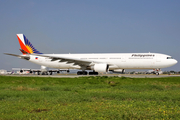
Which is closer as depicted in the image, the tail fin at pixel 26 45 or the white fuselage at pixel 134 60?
Result: the white fuselage at pixel 134 60

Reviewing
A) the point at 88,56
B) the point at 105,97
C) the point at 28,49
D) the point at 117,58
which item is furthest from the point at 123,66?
the point at 105,97

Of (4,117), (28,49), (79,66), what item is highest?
(28,49)

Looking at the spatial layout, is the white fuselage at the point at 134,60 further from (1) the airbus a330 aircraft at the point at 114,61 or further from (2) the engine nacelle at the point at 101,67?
(2) the engine nacelle at the point at 101,67

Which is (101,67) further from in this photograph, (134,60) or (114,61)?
(134,60)

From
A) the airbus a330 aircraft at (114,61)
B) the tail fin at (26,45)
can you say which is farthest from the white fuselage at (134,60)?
the tail fin at (26,45)

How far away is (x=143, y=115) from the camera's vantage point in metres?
5.73

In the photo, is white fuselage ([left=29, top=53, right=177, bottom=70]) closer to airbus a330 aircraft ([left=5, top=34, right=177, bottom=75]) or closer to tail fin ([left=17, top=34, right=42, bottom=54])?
airbus a330 aircraft ([left=5, top=34, right=177, bottom=75])

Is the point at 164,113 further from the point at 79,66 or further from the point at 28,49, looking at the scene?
the point at 28,49

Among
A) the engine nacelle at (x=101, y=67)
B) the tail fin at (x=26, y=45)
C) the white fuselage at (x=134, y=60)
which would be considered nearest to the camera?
the engine nacelle at (x=101, y=67)

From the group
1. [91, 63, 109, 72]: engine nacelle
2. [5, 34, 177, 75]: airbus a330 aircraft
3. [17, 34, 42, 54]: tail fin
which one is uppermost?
[17, 34, 42, 54]: tail fin

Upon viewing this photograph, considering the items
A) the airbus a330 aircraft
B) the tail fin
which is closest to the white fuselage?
the airbus a330 aircraft

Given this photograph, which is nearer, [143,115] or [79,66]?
[143,115]

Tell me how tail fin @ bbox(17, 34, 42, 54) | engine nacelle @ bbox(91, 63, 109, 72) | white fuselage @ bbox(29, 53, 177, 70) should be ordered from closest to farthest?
engine nacelle @ bbox(91, 63, 109, 72) < white fuselage @ bbox(29, 53, 177, 70) < tail fin @ bbox(17, 34, 42, 54)

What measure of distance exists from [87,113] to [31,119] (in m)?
1.63
